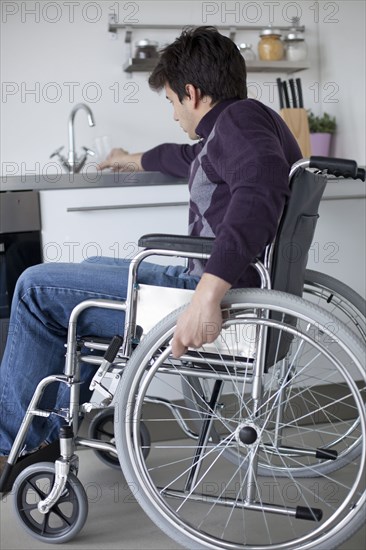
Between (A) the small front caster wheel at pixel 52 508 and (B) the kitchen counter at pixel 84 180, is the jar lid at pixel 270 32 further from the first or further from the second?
(A) the small front caster wheel at pixel 52 508

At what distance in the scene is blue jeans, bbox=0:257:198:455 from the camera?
1.71m

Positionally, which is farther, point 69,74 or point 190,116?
point 69,74

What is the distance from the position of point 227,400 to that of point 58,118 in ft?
4.43

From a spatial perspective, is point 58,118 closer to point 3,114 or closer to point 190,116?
point 3,114

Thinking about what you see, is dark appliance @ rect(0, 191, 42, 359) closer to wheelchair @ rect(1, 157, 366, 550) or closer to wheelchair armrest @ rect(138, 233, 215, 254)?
wheelchair @ rect(1, 157, 366, 550)

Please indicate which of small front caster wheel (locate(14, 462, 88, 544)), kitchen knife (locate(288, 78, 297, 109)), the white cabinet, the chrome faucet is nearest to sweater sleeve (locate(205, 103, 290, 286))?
small front caster wheel (locate(14, 462, 88, 544))

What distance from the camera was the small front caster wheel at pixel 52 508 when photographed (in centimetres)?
176

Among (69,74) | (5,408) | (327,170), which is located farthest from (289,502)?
(69,74)

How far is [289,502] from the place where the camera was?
6.66 ft

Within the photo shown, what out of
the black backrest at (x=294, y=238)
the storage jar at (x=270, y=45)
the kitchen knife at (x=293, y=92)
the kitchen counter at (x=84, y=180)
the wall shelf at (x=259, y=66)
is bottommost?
the black backrest at (x=294, y=238)

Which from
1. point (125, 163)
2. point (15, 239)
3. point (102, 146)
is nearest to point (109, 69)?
point (102, 146)

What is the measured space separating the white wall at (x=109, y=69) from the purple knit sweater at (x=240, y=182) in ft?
4.91

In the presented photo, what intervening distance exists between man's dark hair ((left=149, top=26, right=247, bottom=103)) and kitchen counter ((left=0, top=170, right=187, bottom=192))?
684mm

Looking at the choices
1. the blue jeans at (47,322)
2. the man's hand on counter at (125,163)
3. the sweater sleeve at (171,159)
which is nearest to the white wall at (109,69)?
the man's hand on counter at (125,163)
